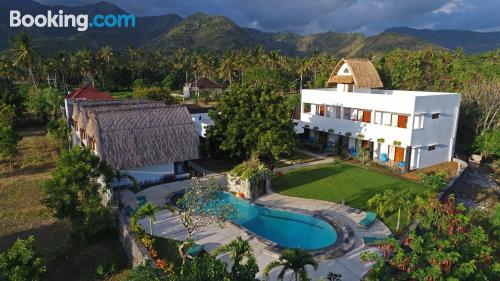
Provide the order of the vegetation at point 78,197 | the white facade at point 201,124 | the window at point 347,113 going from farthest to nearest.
→ the window at point 347,113, the white facade at point 201,124, the vegetation at point 78,197

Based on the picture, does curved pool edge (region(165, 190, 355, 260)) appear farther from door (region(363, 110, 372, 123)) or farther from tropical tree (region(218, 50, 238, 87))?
tropical tree (region(218, 50, 238, 87))

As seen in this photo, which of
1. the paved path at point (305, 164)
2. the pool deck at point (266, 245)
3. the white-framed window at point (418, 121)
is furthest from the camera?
the paved path at point (305, 164)

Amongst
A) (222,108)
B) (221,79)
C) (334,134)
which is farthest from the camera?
(221,79)

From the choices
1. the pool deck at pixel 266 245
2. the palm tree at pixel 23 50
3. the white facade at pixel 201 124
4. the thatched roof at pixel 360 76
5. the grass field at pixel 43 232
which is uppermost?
the palm tree at pixel 23 50

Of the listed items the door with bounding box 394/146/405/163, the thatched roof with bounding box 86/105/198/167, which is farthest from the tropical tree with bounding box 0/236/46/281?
the door with bounding box 394/146/405/163

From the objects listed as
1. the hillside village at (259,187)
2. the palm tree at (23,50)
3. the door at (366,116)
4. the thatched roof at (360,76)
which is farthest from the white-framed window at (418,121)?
the palm tree at (23,50)

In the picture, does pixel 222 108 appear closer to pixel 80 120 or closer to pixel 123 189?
pixel 123 189

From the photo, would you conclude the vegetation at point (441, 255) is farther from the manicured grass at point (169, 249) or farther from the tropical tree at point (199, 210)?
the manicured grass at point (169, 249)

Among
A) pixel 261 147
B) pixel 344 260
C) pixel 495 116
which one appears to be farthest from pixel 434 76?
pixel 344 260
